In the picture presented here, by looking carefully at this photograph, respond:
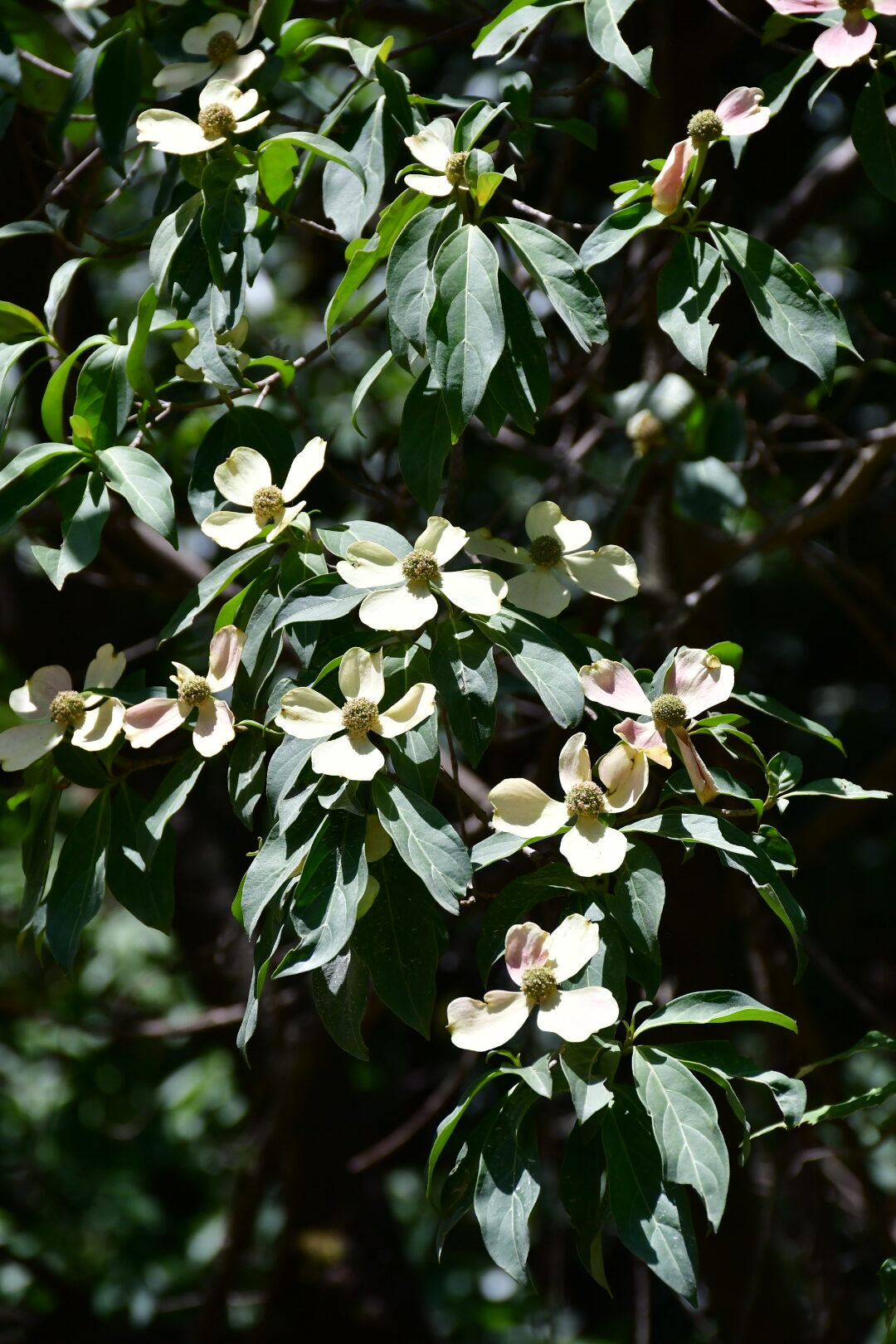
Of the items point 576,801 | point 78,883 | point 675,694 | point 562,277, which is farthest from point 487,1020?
point 562,277

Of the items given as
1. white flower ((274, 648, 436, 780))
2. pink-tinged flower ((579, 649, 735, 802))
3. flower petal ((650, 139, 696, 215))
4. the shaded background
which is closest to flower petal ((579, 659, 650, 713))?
pink-tinged flower ((579, 649, 735, 802))

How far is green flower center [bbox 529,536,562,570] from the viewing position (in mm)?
957

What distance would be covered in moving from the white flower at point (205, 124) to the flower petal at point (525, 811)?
1.83ft

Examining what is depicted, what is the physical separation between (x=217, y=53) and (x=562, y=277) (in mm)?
461

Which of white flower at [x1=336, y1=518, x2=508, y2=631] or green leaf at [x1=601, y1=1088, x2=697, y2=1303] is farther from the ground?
white flower at [x1=336, y1=518, x2=508, y2=631]

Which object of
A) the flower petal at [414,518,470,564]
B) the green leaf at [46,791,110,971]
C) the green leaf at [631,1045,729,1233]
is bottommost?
the green leaf at [46,791,110,971]

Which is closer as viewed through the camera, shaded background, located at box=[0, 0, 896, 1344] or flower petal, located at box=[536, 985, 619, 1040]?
flower petal, located at box=[536, 985, 619, 1040]

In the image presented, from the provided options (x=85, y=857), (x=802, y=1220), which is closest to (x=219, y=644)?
(x=85, y=857)

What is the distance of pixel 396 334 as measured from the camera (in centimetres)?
91

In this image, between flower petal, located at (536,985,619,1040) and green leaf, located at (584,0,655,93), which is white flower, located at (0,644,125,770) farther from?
green leaf, located at (584,0,655,93)

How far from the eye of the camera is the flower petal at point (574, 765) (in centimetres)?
84

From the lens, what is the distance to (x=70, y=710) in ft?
3.22

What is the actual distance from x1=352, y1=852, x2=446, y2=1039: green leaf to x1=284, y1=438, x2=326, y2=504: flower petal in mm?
284

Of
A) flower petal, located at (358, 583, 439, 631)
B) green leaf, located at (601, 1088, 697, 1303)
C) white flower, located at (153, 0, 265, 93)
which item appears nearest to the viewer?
green leaf, located at (601, 1088, 697, 1303)
